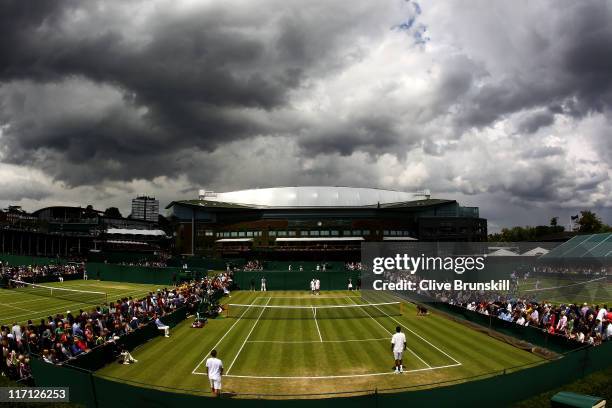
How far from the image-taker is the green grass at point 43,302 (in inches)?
1358

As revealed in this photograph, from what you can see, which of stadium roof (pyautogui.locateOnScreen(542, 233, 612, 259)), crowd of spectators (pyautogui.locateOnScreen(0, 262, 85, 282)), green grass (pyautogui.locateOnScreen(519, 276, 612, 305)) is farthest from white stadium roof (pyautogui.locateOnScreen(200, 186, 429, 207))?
green grass (pyautogui.locateOnScreen(519, 276, 612, 305))

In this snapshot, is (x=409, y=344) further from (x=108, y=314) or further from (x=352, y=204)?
(x=352, y=204)

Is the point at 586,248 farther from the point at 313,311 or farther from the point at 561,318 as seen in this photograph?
the point at 313,311

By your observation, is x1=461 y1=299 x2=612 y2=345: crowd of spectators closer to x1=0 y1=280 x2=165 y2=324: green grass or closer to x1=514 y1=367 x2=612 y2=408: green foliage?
x1=514 y1=367 x2=612 y2=408: green foliage

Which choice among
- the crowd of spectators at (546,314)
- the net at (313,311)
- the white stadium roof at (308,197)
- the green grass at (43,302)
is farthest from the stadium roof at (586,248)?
the white stadium roof at (308,197)

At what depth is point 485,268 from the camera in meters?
39.6

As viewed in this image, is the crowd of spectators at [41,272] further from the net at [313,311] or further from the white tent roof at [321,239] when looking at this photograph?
the white tent roof at [321,239]

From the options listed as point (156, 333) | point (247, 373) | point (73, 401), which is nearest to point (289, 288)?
point (156, 333)

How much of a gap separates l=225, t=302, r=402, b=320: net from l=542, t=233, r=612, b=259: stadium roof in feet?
79.9

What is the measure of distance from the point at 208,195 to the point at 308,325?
118417 mm

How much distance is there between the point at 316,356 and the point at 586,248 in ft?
140

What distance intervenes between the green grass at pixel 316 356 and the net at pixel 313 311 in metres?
1.44

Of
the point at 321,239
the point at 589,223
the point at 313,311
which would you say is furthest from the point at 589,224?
the point at 313,311

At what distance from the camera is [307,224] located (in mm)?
112625
